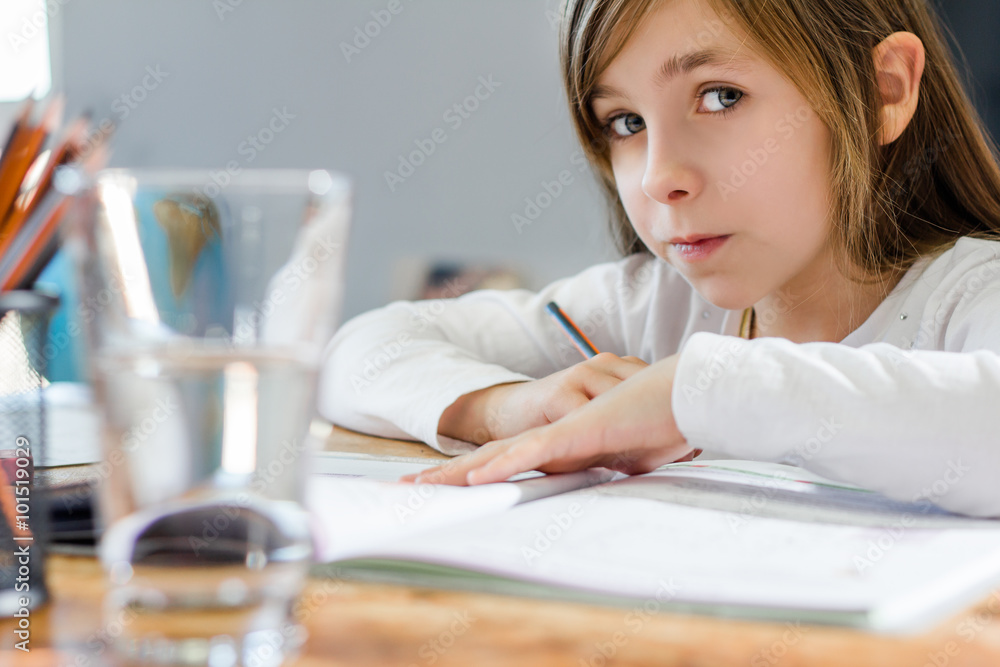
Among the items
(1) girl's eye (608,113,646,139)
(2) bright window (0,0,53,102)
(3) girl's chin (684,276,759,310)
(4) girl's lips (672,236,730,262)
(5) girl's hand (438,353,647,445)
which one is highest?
(2) bright window (0,0,53,102)

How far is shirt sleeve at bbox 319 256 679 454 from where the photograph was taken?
2.33ft

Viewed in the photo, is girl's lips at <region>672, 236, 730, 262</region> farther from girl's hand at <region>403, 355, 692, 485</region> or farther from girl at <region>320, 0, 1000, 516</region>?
girl's hand at <region>403, 355, 692, 485</region>

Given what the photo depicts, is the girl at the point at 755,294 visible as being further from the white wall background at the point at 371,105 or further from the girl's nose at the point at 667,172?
the white wall background at the point at 371,105

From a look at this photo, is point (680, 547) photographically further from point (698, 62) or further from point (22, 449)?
point (698, 62)

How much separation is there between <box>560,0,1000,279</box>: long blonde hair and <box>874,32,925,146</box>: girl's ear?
12mm

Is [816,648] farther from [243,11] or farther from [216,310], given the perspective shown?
[243,11]

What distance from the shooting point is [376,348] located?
0.83 metres

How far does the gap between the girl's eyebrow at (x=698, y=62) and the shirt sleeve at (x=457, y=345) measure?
29 cm

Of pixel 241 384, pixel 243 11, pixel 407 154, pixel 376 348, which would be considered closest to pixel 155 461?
pixel 241 384

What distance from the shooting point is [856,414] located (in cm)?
41

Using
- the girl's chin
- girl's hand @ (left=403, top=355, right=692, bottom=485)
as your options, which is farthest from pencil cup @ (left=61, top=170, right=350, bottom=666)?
the girl's chin

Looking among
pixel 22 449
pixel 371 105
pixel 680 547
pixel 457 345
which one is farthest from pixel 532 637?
pixel 371 105

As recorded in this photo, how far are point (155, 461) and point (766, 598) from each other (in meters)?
0.18

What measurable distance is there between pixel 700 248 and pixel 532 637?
596mm
